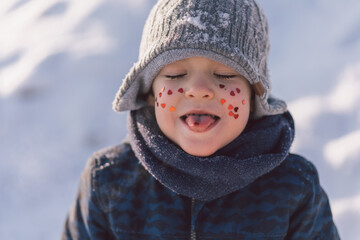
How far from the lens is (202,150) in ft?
4.89

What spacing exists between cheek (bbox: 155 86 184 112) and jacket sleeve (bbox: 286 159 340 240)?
52 centimetres

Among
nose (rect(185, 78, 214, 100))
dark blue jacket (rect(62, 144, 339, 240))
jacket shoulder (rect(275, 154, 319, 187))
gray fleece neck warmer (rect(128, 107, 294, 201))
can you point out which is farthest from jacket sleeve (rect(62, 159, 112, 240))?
jacket shoulder (rect(275, 154, 319, 187))

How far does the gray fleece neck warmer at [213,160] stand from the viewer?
4.98ft

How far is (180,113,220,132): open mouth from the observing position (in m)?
1.46

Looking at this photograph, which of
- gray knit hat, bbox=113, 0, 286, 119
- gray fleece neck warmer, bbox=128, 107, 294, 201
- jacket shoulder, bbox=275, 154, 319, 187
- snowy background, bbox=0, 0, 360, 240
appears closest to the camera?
gray knit hat, bbox=113, 0, 286, 119

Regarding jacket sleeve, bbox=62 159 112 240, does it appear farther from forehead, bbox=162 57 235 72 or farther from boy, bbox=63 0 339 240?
forehead, bbox=162 57 235 72

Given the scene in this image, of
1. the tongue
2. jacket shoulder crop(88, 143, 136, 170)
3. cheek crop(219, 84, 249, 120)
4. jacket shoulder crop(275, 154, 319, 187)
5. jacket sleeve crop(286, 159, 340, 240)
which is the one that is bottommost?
jacket sleeve crop(286, 159, 340, 240)

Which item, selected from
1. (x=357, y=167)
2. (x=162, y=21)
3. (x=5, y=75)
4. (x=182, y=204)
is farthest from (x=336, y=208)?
(x=5, y=75)

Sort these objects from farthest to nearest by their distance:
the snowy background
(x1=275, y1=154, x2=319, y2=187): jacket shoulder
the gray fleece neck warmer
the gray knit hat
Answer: the snowy background < (x1=275, y1=154, x2=319, y2=187): jacket shoulder < the gray fleece neck warmer < the gray knit hat

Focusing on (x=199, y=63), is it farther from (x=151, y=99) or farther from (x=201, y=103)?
(x=151, y=99)

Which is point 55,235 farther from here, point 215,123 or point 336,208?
point 336,208

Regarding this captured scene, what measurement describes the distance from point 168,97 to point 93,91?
1062mm

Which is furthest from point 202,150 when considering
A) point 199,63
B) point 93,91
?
point 93,91

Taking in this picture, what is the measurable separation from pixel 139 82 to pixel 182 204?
1.38ft
